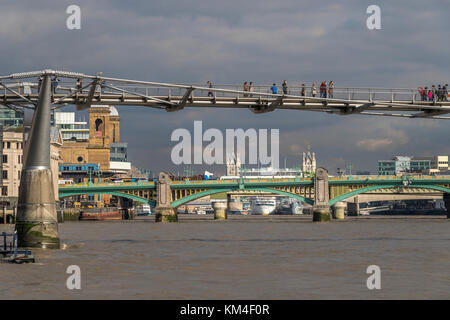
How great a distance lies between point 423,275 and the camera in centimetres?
4856

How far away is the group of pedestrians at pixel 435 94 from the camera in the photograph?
6622cm

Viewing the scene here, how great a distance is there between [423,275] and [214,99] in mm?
23406

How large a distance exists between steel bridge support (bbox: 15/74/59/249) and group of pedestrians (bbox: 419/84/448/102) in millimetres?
28844

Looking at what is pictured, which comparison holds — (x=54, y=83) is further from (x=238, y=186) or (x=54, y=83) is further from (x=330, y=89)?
(x=238, y=186)

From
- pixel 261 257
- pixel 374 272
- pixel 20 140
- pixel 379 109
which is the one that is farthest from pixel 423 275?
pixel 20 140

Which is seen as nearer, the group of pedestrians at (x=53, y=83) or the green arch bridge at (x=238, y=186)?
the group of pedestrians at (x=53, y=83)

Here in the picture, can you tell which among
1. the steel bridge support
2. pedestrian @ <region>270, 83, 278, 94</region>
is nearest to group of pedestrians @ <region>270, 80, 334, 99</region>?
pedestrian @ <region>270, 83, 278, 94</region>

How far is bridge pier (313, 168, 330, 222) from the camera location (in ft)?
561

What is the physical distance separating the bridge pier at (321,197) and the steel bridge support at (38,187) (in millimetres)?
116212

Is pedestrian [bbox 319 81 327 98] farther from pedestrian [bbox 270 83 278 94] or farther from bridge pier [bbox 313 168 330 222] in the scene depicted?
bridge pier [bbox 313 168 330 222]

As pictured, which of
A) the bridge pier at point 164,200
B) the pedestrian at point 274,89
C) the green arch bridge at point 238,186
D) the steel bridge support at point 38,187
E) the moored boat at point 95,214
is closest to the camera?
the steel bridge support at point 38,187

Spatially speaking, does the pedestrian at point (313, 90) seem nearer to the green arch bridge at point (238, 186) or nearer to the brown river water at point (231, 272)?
the brown river water at point (231, 272)

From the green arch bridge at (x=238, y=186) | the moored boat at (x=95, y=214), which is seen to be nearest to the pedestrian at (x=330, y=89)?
the green arch bridge at (x=238, y=186)
